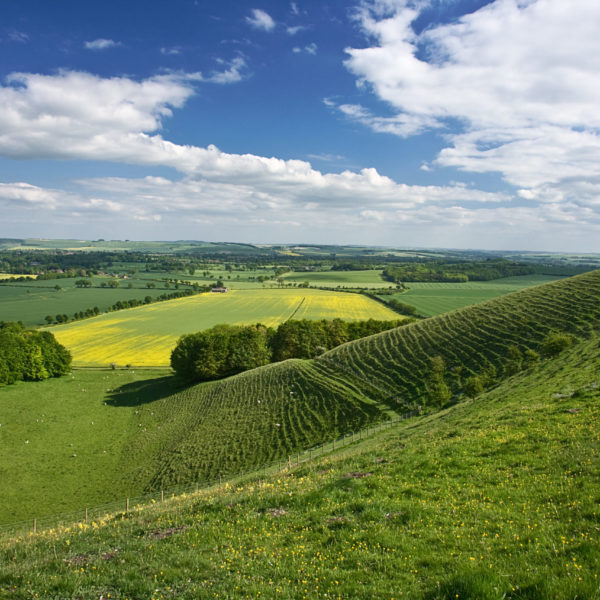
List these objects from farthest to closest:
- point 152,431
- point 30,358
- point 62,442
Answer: point 30,358
point 152,431
point 62,442

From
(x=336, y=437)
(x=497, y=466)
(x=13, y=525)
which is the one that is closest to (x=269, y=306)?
(x=336, y=437)

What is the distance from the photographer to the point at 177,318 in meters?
126

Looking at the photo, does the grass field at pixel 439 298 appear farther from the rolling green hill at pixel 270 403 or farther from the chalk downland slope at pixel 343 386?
the rolling green hill at pixel 270 403

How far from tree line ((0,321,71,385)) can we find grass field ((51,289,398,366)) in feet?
28.7

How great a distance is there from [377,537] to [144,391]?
6290cm

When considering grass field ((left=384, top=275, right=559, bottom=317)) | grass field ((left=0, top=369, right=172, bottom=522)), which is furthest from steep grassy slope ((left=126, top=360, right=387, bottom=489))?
grass field ((left=384, top=275, right=559, bottom=317))

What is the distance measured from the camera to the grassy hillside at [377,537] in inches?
301

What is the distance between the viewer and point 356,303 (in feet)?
494

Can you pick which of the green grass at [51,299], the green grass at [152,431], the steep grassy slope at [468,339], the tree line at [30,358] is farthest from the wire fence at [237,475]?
the green grass at [51,299]

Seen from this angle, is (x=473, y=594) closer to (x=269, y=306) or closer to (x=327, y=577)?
(x=327, y=577)

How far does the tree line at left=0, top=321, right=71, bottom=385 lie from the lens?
64.8 m

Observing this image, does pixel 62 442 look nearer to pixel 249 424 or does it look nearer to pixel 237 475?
pixel 249 424

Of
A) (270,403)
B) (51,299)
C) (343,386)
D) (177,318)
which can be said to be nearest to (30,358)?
(270,403)

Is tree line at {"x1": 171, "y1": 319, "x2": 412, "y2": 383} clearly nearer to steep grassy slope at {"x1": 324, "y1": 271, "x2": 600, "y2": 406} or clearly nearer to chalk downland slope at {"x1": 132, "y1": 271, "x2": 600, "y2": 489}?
chalk downland slope at {"x1": 132, "y1": 271, "x2": 600, "y2": 489}
